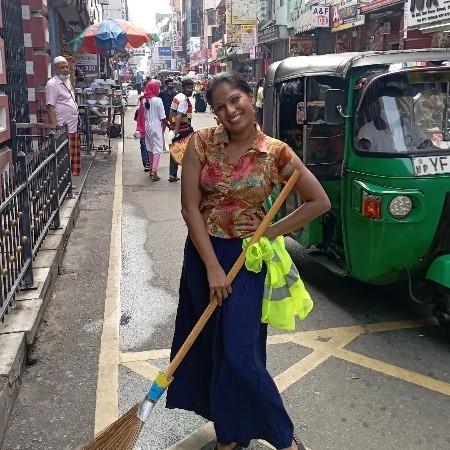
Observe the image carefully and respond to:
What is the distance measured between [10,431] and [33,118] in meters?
8.47

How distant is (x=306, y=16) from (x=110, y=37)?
11.6 meters

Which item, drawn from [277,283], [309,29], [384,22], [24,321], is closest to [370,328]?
[277,283]

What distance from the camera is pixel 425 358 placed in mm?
3855

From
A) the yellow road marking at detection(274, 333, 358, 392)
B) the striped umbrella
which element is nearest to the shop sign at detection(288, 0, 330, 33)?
the striped umbrella

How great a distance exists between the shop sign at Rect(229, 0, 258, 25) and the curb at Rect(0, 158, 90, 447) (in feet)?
96.0

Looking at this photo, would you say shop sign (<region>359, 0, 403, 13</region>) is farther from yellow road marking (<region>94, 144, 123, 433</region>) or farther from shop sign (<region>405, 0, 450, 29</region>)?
yellow road marking (<region>94, 144, 123, 433</region>)

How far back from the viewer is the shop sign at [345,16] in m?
17.7

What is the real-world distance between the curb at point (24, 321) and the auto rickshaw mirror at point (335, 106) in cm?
251

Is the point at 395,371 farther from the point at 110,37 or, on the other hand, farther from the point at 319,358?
the point at 110,37

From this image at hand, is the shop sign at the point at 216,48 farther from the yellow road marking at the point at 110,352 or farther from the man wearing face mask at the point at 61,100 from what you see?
the yellow road marking at the point at 110,352

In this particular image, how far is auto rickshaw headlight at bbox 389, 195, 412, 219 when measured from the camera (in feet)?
12.4

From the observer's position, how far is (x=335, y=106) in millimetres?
4125

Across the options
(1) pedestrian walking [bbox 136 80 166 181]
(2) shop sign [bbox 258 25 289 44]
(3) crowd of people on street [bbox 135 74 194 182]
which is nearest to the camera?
(3) crowd of people on street [bbox 135 74 194 182]

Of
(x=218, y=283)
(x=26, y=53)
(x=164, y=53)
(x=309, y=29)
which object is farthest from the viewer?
(x=164, y=53)
